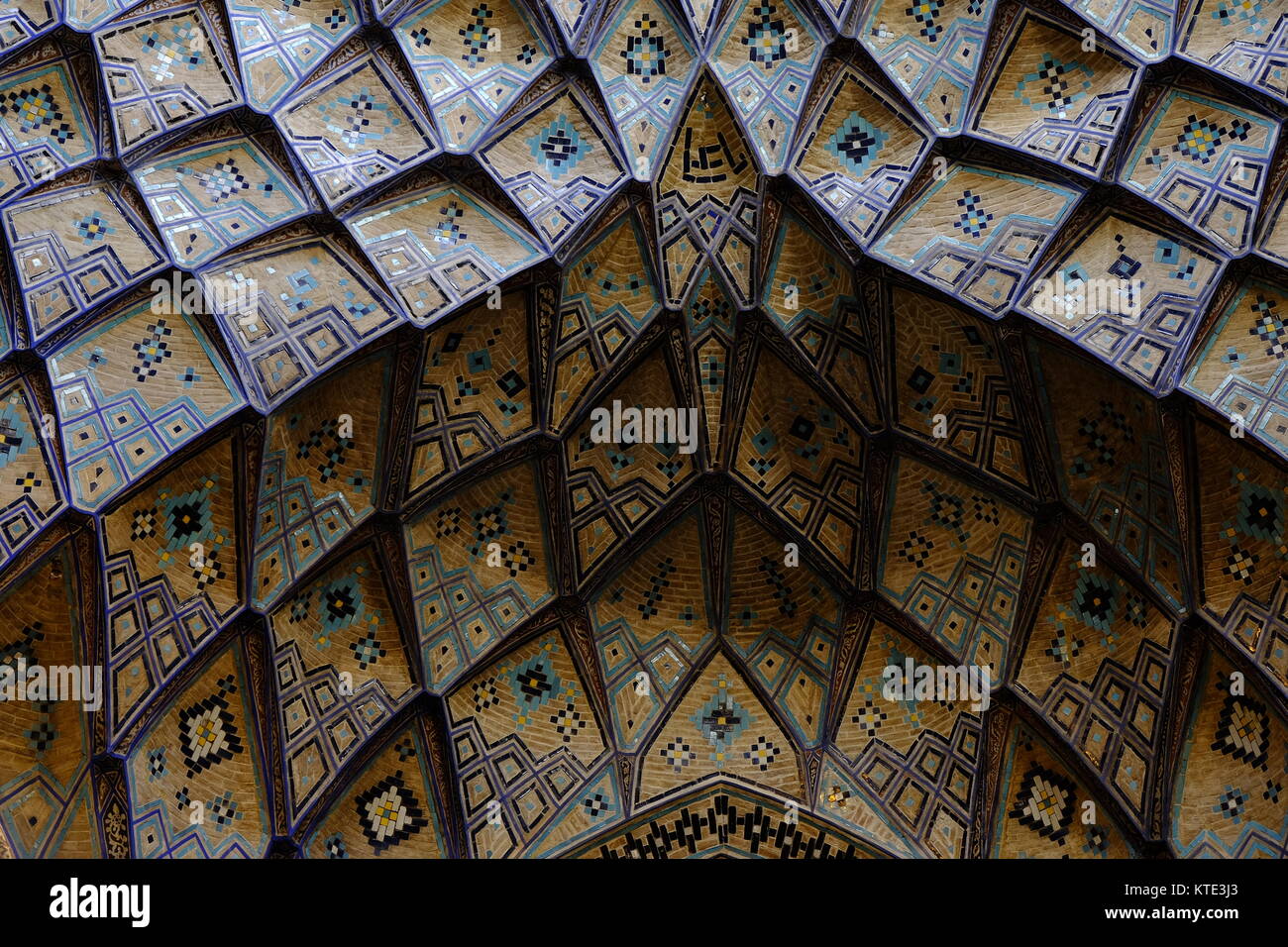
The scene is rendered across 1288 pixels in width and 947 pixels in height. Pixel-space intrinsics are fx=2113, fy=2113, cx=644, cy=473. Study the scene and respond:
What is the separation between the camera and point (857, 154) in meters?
17.1

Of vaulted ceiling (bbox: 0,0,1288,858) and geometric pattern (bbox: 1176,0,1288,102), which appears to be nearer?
vaulted ceiling (bbox: 0,0,1288,858)

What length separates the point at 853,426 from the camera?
17328 millimetres

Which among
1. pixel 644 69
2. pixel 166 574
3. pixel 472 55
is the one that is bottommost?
pixel 166 574

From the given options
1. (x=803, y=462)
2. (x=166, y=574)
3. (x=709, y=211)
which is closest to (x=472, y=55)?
(x=709, y=211)

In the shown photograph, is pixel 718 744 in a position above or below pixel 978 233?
below

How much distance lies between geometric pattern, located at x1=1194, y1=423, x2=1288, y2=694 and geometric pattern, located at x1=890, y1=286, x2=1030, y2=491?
155 cm

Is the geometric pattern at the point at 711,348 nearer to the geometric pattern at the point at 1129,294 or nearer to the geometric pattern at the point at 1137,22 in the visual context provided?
the geometric pattern at the point at 1129,294

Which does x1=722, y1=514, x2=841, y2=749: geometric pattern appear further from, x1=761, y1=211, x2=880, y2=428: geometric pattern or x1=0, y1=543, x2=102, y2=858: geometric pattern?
x1=0, y1=543, x2=102, y2=858: geometric pattern

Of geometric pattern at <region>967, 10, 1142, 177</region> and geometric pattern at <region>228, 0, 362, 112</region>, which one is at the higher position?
geometric pattern at <region>228, 0, 362, 112</region>

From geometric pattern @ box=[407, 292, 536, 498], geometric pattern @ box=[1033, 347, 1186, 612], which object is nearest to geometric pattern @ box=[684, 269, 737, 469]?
geometric pattern @ box=[407, 292, 536, 498]

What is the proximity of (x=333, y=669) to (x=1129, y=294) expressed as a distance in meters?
6.86

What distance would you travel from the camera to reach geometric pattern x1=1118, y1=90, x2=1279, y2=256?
52.0 ft

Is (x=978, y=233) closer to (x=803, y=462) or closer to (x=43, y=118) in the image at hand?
(x=803, y=462)
